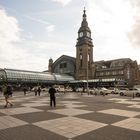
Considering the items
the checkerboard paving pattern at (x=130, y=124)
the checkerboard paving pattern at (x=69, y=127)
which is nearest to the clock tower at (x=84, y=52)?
the checkerboard paving pattern at (x=130, y=124)

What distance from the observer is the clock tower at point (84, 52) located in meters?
109

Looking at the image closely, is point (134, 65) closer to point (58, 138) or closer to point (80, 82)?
point (80, 82)

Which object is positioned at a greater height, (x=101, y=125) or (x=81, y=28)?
(x=81, y=28)

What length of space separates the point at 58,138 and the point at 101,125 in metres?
2.91

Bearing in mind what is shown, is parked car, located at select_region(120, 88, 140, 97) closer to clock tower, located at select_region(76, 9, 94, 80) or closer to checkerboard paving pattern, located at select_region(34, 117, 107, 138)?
checkerboard paving pattern, located at select_region(34, 117, 107, 138)

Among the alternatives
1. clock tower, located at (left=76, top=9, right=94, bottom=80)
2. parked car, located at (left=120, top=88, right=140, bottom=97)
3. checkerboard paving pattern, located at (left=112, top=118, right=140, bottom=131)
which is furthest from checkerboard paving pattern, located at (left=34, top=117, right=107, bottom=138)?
clock tower, located at (left=76, top=9, right=94, bottom=80)

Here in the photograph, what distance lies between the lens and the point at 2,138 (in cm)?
751

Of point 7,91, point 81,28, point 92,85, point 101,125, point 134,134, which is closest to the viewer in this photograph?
point 134,134

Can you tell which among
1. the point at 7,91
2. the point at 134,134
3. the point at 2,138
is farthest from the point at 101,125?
the point at 7,91

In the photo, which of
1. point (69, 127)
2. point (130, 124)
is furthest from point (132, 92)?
point (69, 127)

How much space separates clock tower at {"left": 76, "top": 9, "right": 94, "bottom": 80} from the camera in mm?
108562

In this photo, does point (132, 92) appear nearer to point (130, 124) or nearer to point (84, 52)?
point (130, 124)

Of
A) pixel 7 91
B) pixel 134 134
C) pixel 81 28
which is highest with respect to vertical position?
pixel 81 28

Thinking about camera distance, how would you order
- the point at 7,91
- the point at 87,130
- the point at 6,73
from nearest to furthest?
1. the point at 87,130
2. the point at 7,91
3. the point at 6,73
